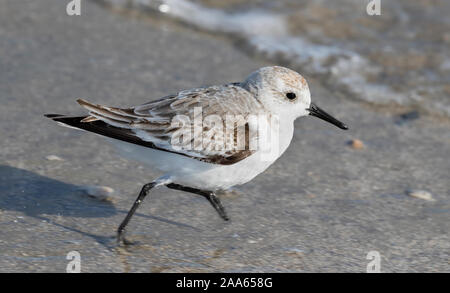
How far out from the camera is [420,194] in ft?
16.3

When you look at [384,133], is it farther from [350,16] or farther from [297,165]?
[350,16]

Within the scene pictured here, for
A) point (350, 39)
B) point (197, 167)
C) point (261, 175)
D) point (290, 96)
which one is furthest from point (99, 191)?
point (350, 39)

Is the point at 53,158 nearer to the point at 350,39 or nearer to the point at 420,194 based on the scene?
the point at 420,194

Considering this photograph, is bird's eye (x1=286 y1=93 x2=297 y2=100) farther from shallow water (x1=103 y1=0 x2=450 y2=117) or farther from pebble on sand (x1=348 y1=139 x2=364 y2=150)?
shallow water (x1=103 y1=0 x2=450 y2=117)

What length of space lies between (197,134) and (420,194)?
181 cm

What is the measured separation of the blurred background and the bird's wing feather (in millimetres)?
570

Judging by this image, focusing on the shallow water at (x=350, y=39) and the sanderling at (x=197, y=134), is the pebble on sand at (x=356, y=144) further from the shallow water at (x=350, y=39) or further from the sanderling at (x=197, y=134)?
the sanderling at (x=197, y=134)

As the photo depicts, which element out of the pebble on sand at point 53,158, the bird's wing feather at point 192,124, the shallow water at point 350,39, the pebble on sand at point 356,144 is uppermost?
the shallow water at point 350,39

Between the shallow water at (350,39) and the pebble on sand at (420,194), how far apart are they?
1.62 m

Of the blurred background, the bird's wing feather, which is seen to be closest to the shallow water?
the blurred background

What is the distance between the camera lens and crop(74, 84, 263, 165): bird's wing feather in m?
4.05

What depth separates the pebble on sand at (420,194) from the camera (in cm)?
495

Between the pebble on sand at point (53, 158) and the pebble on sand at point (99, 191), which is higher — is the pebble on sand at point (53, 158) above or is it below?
above

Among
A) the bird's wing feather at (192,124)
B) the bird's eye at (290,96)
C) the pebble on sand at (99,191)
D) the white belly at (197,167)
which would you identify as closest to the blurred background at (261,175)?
the pebble on sand at (99,191)
